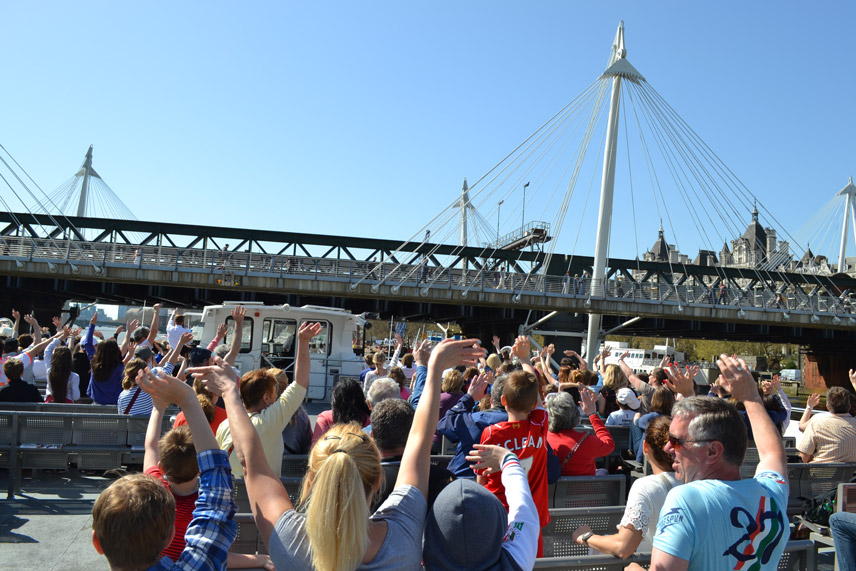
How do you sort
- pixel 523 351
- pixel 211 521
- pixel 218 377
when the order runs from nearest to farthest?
pixel 211 521 < pixel 218 377 < pixel 523 351

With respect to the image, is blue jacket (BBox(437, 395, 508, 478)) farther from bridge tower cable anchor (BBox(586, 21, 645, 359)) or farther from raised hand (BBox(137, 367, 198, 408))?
bridge tower cable anchor (BBox(586, 21, 645, 359))

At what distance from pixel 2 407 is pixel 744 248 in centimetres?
13086

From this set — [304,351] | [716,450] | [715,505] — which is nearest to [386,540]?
[715,505]

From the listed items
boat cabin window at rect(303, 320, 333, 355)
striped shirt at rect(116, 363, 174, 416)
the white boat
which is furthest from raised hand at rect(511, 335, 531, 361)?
boat cabin window at rect(303, 320, 333, 355)

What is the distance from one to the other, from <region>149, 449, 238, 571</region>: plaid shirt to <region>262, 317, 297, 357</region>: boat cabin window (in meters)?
13.1

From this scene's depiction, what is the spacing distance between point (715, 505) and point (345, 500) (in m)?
1.45

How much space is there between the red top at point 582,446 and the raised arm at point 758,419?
7.59 feet

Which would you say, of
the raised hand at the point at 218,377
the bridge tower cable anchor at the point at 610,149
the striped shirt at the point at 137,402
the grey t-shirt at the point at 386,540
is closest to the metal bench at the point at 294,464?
the striped shirt at the point at 137,402

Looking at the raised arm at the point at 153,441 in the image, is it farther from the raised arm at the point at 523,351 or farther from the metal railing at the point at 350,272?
the metal railing at the point at 350,272

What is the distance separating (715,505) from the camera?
2.48 meters

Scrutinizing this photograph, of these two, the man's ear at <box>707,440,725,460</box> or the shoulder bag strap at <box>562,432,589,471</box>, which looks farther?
the shoulder bag strap at <box>562,432,589,471</box>

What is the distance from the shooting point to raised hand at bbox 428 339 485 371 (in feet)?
8.96

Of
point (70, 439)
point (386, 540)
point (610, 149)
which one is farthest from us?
point (610, 149)

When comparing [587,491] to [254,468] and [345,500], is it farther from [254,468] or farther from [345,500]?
[345,500]
